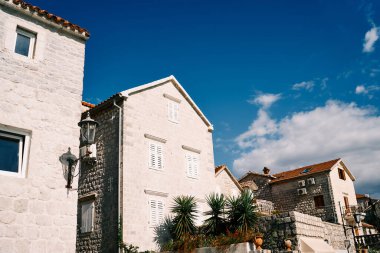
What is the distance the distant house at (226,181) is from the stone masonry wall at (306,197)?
1114 cm

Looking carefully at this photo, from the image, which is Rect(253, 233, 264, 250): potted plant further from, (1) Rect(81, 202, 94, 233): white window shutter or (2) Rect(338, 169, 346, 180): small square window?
(2) Rect(338, 169, 346, 180): small square window

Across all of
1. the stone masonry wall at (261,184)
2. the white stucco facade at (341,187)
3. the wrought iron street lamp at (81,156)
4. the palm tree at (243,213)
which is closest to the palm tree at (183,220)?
the palm tree at (243,213)

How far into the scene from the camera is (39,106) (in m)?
7.88

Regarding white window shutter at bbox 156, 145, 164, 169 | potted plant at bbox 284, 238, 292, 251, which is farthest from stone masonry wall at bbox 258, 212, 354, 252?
white window shutter at bbox 156, 145, 164, 169

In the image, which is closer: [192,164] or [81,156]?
[81,156]

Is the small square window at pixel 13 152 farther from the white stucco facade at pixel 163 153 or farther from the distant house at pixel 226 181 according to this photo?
the distant house at pixel 226 181

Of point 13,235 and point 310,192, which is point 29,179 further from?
point 310,192

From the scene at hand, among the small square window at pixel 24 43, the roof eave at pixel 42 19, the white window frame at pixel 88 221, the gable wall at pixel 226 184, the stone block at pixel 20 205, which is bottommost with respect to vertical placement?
the stone block at pixel 20 205

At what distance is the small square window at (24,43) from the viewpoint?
8133 mm

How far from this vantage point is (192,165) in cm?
1906

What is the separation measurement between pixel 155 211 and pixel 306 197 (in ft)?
70.8

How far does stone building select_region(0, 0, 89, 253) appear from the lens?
6.86 metres

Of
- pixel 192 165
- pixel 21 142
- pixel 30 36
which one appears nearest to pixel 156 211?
pixel 192 165

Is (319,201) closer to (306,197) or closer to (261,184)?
(306,197)
